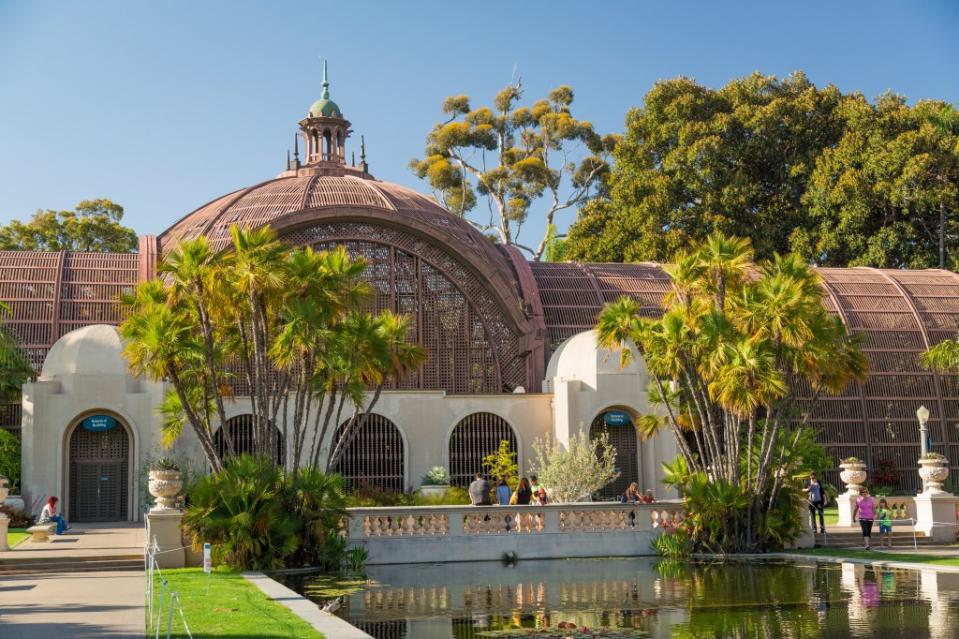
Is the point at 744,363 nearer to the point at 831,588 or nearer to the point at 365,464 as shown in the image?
the point at 831,588

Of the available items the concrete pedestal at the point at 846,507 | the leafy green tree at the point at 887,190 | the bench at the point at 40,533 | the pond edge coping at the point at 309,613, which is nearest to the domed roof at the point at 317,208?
the bench at the point at 40,533

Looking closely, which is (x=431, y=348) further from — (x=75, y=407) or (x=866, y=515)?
(x=866, y=515)

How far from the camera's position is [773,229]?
5525cm

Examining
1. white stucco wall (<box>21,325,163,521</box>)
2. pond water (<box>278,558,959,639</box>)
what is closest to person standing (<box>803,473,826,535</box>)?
pond water (<box>278,558,959,639</box>)

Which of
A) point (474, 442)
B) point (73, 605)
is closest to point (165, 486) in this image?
point (73, 605)

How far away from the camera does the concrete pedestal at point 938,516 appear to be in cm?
2919

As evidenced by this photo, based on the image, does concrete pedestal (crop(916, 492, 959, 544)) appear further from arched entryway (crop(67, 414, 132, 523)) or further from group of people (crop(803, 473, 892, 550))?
arched entryway (crop(67, 414, 132, 523))

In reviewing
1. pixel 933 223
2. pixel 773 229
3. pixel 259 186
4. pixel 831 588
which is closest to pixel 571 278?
pixel 259 186

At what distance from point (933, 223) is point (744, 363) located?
32342 mm

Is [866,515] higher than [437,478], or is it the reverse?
[437,478]

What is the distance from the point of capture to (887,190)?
51.6 m

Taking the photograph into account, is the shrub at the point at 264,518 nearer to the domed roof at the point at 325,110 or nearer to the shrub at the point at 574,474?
the shrub at the point at 574,474

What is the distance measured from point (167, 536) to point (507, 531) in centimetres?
768

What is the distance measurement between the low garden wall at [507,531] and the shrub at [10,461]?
45.4 ft
